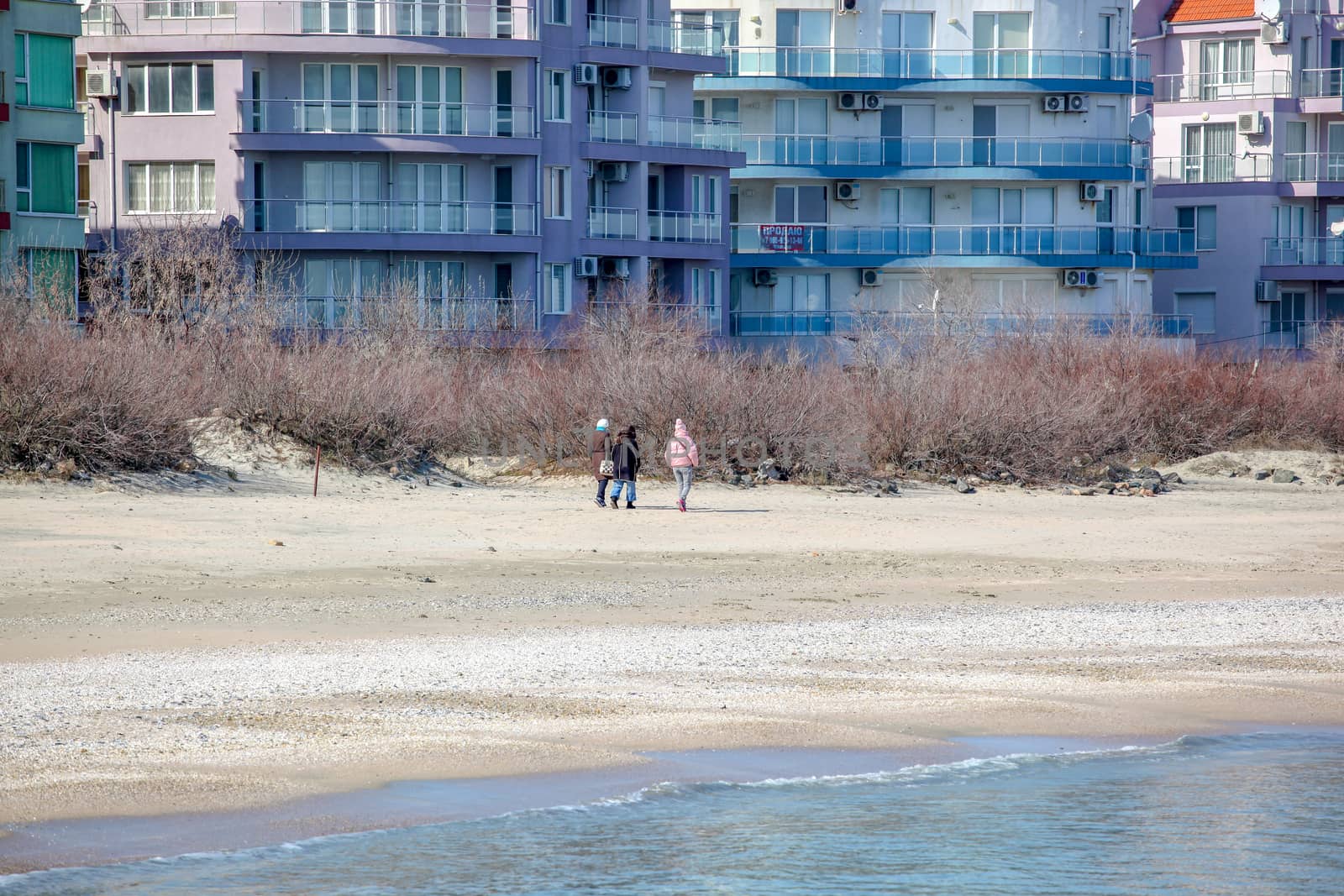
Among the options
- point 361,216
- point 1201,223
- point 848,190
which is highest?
point 848,190

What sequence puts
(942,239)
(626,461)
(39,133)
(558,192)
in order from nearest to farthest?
1. (626,461)
2. (39,133)
3. (558,192)
4. (942,239)

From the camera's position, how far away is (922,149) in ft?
207

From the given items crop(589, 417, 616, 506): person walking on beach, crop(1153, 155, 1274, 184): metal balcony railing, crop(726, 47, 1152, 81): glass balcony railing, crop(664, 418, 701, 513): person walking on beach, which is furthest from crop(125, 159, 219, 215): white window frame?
crop(1153, 155, 1274, 184): metal balcony railing

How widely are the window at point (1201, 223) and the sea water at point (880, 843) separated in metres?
57.7

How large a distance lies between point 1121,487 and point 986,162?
2648 cm

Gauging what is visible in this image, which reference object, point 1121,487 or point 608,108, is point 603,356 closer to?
point 1121,487

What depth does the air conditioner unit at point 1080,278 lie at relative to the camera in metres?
62.9

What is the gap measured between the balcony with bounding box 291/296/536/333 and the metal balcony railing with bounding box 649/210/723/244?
18.6ft

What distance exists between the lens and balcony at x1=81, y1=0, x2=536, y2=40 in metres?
52.7

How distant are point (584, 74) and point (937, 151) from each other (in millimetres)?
13496

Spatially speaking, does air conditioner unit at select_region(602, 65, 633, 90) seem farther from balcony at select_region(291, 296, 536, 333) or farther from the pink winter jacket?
the pink winter jacket

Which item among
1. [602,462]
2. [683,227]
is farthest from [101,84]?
[602,462]

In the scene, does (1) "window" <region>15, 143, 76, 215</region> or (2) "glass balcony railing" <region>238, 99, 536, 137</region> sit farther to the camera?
(2) "glass balcony railing" <region>238, 99, 536, 137</region>

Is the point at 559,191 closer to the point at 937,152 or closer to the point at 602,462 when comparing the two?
the point at 937,152
